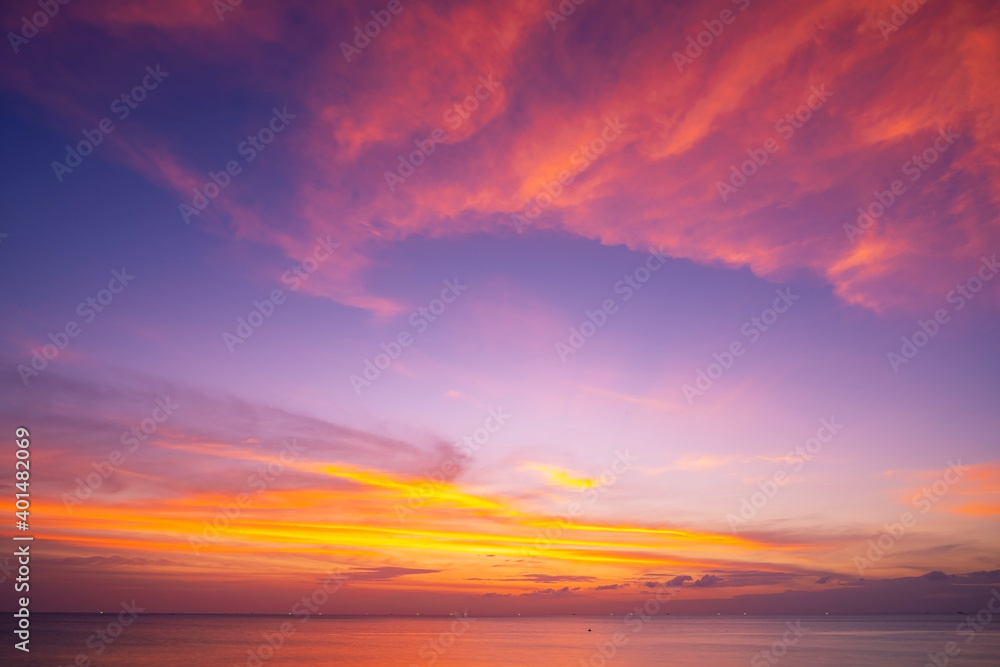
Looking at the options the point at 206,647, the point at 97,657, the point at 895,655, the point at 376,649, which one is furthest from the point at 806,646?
the point at 97,657

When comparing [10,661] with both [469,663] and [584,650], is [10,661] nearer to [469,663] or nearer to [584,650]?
[469,663]

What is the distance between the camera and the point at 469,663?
72312 millimetres

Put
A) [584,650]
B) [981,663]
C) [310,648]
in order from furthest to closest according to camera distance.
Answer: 1. [584,650]
2. [310,648]
3. [981,663]

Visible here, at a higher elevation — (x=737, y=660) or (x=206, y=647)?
(x=206, y=647)

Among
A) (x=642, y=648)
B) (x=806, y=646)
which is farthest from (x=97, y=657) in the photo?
(x=806, y=646)

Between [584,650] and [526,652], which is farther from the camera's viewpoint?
[584,650]

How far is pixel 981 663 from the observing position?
65.6 metres

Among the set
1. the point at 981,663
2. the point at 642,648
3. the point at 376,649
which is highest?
the point at 376,649

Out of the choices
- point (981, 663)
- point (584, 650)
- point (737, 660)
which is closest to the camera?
point (981, 663)

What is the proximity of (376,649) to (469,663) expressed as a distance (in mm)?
26530

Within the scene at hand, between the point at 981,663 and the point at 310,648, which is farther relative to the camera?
the point at 310,648

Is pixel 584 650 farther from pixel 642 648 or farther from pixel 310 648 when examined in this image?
pixel 310 648

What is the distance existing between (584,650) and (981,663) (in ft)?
168

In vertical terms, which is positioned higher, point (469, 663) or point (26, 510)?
point (26, 510)
